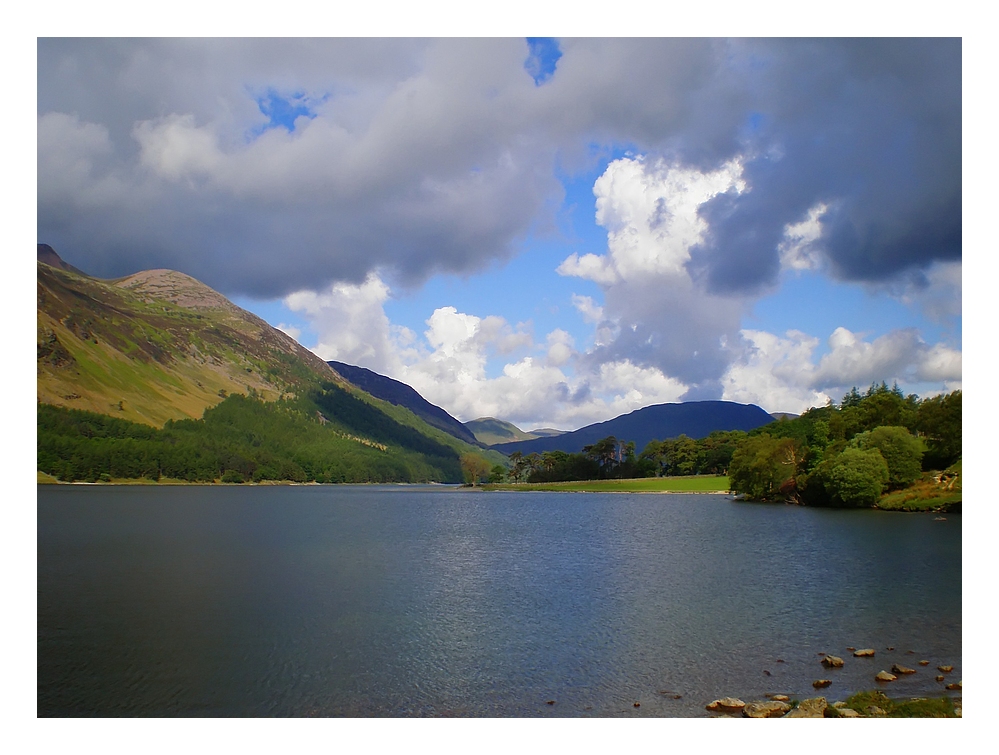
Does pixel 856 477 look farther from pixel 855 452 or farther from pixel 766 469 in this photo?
pixel 766 469

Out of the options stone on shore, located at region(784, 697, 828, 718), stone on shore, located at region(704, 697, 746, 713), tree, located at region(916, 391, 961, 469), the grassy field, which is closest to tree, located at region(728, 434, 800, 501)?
tree, located at region(916, 391, 961, 469)

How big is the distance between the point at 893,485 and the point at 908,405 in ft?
65.6

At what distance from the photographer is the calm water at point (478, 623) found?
1714 cm

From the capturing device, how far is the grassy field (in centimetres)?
14038

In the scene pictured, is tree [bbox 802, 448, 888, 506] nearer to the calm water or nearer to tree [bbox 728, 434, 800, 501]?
tree [bbox 728, 434, 800, 501]

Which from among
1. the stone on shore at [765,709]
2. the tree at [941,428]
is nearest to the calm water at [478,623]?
the stone on shore at [765,709]

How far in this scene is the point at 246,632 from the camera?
22891mm

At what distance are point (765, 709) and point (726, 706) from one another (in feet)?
3.19

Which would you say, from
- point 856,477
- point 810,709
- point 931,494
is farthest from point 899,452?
point 810,709

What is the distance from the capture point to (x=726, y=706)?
51.8 ft

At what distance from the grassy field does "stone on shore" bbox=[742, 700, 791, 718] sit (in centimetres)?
12203
